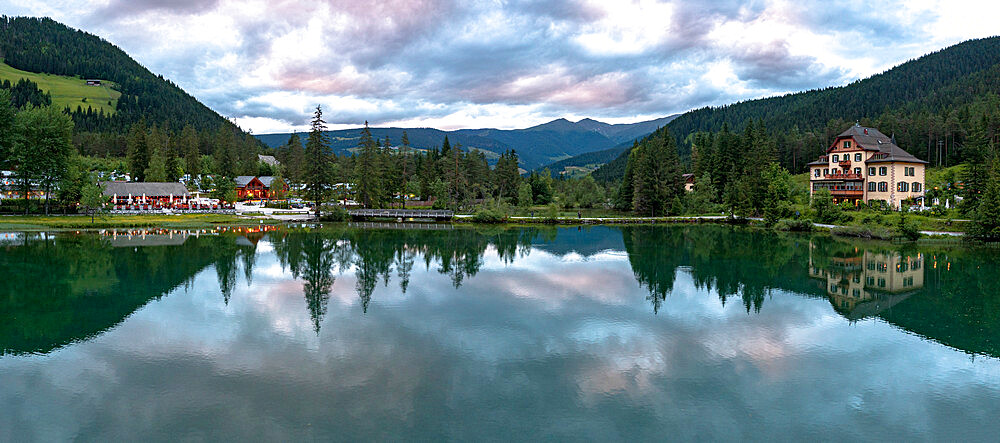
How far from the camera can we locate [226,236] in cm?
5069

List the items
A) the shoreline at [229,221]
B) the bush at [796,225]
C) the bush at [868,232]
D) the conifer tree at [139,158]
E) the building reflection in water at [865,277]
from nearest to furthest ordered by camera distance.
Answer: the building reflection in water at [865,277] < the bush at [868,232] < the shoreline at [229,221] < the bush at [796,225] < the conifer tree at [139,158]

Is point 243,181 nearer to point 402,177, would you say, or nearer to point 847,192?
point 402,177

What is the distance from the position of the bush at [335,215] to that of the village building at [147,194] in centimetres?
3367

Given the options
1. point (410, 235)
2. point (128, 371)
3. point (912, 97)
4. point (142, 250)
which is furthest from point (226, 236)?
point (912, 97)

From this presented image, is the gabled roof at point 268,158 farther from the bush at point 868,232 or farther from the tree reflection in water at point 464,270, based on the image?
the bush at point 868,232

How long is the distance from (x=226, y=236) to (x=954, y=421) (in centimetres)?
5449

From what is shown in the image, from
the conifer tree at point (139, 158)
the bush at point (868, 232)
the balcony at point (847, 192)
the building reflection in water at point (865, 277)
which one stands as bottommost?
the building reflection in water at point (865, 277)

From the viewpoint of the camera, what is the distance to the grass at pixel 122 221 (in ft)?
175

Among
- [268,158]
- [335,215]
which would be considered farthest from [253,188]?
[268,158]

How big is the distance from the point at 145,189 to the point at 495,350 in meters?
90.3

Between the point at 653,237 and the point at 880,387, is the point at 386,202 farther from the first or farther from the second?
the point at 880,387

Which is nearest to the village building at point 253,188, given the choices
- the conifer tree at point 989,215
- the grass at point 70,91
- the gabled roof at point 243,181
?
the gabled roof at point 243,181

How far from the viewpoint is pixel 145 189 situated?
277 ft

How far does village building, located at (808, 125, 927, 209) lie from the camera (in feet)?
211
